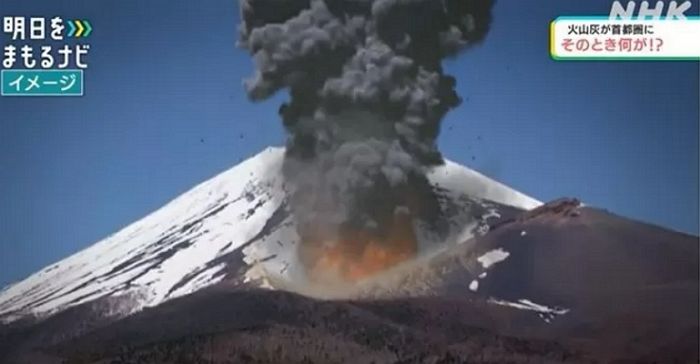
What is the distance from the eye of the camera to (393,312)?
10.4ft

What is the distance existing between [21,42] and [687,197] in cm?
180

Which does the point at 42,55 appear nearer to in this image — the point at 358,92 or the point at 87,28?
the point at 87,28

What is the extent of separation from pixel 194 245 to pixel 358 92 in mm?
592

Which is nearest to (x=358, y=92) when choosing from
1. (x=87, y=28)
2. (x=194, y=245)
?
(x=194, y=245)

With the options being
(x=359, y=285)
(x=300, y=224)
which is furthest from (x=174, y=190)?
(x=359, y=285)

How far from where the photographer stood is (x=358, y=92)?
3.16m

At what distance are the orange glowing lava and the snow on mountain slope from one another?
0.22ft

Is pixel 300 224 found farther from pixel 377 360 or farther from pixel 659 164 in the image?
pixel 659 164

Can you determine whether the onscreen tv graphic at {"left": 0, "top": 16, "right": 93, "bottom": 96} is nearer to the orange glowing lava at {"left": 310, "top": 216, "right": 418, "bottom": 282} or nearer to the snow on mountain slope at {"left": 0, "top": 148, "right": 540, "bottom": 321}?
the snow on mountain slope at {"left": 0, "top": 148, "right": 540, "bottom": 321}

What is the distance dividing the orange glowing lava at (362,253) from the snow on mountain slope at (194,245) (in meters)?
0.07

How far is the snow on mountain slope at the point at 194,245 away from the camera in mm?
3174

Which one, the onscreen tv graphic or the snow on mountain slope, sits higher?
the onscreen tv graphic

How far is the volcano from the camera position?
315 cm

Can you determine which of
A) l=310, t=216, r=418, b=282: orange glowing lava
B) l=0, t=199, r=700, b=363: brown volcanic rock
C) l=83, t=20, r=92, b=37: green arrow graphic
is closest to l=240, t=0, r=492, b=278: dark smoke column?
l=310, t=216, r=418, b=282: orange glowing lava
